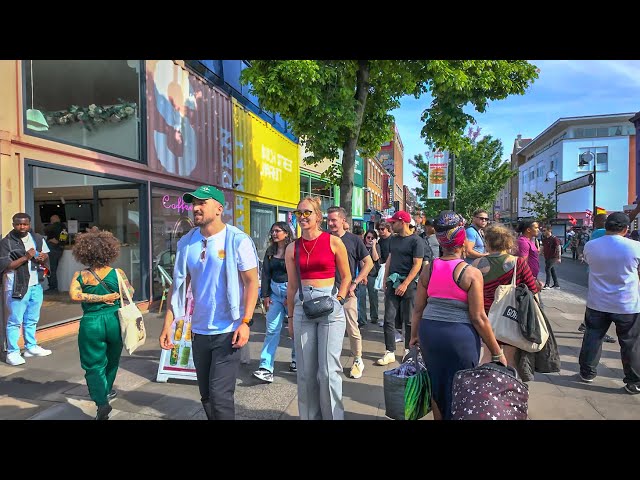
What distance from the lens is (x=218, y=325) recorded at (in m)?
2.78

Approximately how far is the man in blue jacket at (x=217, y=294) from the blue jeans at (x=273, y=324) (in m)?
1.61

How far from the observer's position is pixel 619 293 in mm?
4199

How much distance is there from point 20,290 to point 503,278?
543cm

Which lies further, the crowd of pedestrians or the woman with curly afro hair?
the woman with curly afro hair

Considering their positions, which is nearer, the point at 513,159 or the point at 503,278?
the point at 503,278

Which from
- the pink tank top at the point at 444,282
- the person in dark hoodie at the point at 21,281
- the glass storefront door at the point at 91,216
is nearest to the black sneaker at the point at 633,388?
the pink tank top at the point at 444,282

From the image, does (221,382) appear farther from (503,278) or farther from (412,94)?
(412,94)

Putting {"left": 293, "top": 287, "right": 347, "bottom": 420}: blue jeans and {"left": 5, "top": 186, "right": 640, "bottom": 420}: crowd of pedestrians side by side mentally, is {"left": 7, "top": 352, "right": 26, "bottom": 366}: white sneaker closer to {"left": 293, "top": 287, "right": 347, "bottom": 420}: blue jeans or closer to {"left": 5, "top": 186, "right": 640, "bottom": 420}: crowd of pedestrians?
{"left": 5, "top": 186, "right": 640, "bottom": 420}: crowd of pedestrians

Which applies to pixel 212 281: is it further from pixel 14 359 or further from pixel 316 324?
pixel 14 359

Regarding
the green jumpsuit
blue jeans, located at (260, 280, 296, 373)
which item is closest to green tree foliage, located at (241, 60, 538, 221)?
blue jeans, located at (260, 280, 296, 373)

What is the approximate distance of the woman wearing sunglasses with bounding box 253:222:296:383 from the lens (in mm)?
4543

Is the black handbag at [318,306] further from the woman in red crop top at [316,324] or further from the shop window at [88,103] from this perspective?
the shop window at [88,103]

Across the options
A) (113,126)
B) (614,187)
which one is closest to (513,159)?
(614,187)

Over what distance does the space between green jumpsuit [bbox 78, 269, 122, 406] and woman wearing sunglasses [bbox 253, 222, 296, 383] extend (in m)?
1.54
